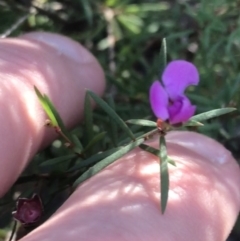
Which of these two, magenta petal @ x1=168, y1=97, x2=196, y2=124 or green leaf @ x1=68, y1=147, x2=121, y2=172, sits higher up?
Answer: magenta petal @ x1=168, y1=97, x2=196, y2=124

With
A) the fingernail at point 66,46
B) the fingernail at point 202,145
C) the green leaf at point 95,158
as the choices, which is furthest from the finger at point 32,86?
the fingernail at point 202,145

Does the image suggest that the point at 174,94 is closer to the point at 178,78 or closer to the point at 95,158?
the point at 178,78

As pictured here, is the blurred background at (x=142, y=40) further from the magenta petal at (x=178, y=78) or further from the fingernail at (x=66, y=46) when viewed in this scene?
the magenta petal at (x=178, y=78)

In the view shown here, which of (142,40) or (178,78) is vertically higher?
(178,78)

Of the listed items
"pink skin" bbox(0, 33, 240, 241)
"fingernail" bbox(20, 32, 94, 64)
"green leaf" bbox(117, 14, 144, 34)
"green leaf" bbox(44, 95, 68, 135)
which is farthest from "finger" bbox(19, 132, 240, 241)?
"green leaf" bbox(117, 14, 144, 34)

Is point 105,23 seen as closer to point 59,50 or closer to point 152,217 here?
point 59,50

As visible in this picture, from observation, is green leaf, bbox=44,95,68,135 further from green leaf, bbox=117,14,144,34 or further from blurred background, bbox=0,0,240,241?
green leaf, bbox=117,14,144,34

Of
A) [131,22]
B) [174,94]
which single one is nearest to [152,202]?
[174,94]
